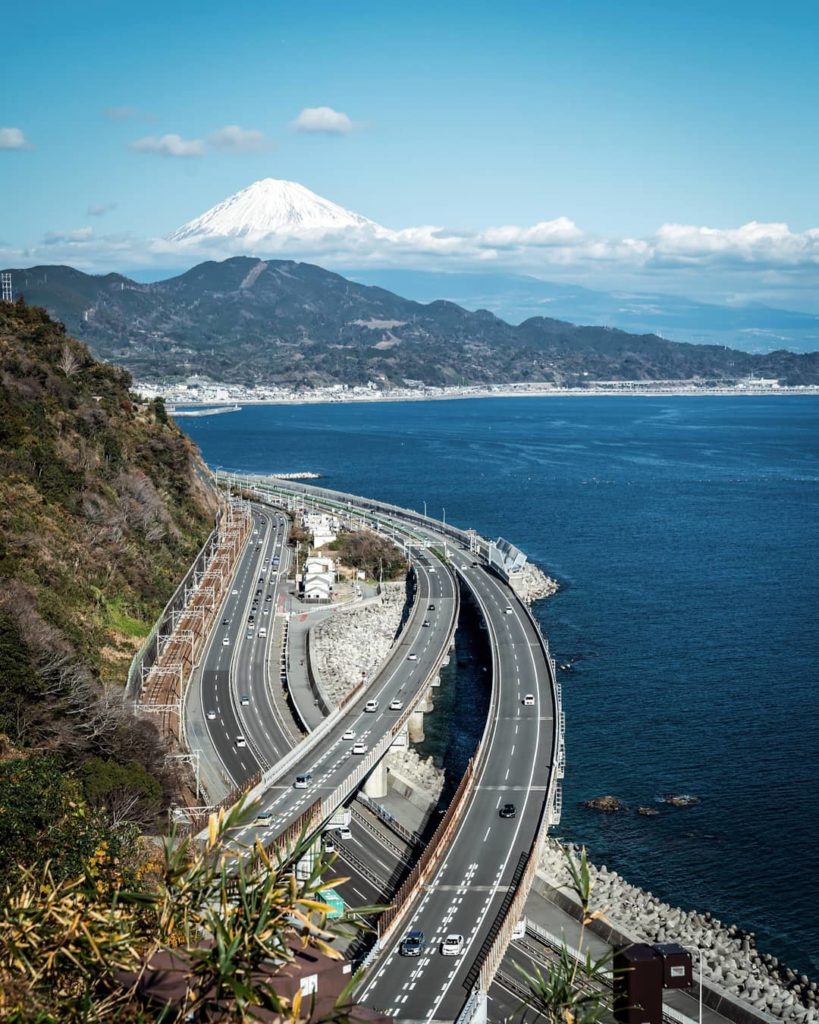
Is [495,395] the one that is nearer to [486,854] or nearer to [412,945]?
[486,854]

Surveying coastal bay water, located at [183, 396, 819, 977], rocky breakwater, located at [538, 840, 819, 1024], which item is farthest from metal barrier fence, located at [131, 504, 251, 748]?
rocky breakwater, located at [538, 840, 819, 1024]

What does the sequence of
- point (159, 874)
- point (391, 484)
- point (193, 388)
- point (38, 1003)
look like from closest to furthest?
point (38, 1003) → point (159, 874) → point (391, 484) → point (193, 388)

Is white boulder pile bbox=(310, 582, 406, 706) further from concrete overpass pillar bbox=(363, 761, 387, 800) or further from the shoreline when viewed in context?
the shoreline

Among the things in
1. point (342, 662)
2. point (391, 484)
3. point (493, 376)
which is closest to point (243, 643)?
point (342, 662)

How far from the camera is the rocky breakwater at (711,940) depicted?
14172mm

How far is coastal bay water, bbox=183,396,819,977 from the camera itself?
1872 centimetres

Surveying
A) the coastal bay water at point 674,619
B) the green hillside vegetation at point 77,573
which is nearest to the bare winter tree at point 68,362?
the green hillside vegetation at point 77,573

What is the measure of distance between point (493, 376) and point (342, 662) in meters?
167

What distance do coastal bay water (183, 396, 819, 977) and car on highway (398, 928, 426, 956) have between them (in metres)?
5.05

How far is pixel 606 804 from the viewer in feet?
67.6

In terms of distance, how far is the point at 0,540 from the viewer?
75.3ft

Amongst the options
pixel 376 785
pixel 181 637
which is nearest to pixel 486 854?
pixel 376 785

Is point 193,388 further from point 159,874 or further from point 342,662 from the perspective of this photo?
point 159,874

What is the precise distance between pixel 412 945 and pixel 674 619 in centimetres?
2200
